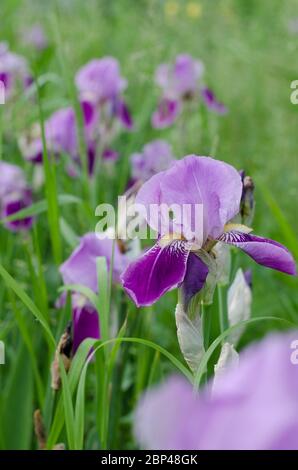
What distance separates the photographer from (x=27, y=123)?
1.89m

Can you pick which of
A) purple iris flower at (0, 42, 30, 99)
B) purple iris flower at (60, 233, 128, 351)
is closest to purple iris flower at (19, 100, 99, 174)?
purple iris flower at (0, 42, 30, 99)

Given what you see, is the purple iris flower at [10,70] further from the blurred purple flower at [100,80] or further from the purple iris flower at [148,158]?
the purple iris flower at [148,158]

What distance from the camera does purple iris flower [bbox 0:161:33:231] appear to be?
1795 millimetres

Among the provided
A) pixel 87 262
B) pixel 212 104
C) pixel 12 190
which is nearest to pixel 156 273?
pixel 87 262

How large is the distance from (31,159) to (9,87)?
430 millimetres

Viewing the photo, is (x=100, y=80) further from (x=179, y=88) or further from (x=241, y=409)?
(x=241, y=409)

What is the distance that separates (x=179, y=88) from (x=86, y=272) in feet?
4.86

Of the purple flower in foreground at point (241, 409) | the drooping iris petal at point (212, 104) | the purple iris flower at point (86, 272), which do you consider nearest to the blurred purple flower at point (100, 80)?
the drooping iris petal at point (212, 104)

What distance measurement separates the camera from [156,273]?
0.73 m

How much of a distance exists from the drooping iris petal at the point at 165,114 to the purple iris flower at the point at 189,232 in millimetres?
1529

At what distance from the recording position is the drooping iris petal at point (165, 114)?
226cm
